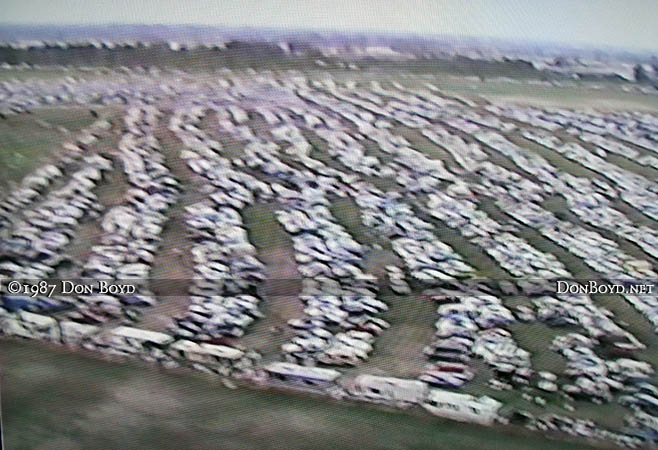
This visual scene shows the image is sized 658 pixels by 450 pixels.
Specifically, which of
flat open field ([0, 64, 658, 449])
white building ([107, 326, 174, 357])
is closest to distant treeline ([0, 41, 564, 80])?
flat open field ([0, 64, 658, 449])

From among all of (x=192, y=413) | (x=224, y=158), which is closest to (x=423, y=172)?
(x=224, y=158)

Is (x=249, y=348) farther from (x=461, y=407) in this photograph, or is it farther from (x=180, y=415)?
(x=461, y=407)

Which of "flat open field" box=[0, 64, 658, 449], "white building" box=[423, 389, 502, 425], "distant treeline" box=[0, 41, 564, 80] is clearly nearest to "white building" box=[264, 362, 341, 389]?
"flat open field" box=[0, 64, 658, 449]

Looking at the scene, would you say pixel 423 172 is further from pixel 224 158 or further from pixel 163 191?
pixel 163 191

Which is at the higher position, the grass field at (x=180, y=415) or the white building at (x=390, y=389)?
the white building at (x=390, y=389)

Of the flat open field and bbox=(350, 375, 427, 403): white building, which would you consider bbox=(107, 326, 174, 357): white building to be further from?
bbox=(350, 375, 427, 403): white building

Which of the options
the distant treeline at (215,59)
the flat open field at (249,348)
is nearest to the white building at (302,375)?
the flat open field at (249,348)

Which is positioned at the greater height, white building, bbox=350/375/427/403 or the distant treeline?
the distant treeline

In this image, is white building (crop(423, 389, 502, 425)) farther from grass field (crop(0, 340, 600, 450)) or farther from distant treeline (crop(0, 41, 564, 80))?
distant treeline (crop(0, 41, 564, 80))

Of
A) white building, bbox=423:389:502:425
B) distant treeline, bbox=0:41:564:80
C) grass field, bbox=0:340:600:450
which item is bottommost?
grass field, bbox=0:340:600:450

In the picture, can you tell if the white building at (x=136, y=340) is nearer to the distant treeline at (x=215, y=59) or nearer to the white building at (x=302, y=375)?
the white building at (x=302, y=375)

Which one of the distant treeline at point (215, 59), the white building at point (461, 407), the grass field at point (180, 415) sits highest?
the distant treeline at point (215, 59)
